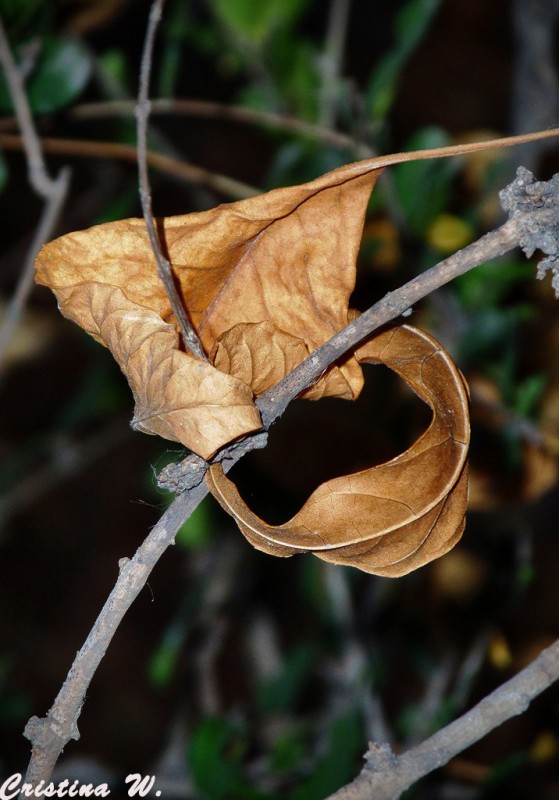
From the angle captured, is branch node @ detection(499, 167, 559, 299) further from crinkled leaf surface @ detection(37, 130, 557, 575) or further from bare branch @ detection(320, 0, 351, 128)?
bare branch @ detection(320, 0, 351, 128)

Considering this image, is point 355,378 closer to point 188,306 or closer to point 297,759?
point 188,306

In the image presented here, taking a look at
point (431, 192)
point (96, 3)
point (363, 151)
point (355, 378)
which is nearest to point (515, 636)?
point (431, 192)

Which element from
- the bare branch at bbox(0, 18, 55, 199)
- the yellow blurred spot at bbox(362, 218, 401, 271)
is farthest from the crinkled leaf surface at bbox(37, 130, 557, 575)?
the yellow blurred spot at bbox(362, 218, 401, 271)

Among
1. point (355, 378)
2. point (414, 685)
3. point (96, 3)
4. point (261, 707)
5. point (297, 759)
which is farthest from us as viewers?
point (414, 685)

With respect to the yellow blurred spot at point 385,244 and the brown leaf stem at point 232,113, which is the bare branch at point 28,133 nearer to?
the brown leaf stem at point 232,113

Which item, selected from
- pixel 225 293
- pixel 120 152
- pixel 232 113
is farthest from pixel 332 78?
pixel 225 293
